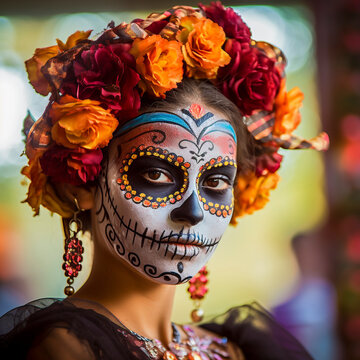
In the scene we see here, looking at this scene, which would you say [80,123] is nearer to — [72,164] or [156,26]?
[72,164]

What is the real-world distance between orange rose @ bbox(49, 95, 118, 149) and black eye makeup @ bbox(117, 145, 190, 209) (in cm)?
10

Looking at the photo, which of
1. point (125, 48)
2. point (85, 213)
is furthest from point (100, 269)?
point (125, 48)

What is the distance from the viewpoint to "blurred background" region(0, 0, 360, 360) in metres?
3.63

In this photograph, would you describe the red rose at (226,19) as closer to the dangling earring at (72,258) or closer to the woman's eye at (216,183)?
the woman's eye at (216,183)

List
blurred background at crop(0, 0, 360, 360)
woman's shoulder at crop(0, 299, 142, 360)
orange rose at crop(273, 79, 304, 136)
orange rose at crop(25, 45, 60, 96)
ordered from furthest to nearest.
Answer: blurred background at crop(0, 0, 360, 360)
orange rose at crop(273, 79, 304, 136)
orange rose at crop(25, 45, 60, 96)
woman's shoulder at crop(0, 299, 142, 360)

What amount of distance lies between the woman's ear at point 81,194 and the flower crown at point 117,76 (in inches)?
1.1

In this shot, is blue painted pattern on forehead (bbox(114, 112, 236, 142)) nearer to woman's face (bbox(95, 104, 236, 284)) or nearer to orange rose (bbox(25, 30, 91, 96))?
woman's face (bbox(95, 104, 236, 284))

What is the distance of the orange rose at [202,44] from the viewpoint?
4.91 ft

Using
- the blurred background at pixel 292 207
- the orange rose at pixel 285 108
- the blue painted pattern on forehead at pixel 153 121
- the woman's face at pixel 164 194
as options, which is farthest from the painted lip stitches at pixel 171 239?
the blurred background at pixel 292 207

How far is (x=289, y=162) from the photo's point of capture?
4238 millimetres

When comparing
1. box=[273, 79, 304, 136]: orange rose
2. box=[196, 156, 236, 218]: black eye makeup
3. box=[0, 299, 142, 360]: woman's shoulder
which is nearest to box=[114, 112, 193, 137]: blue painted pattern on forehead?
box=[196, 156, 236, 218]: black eye makeup

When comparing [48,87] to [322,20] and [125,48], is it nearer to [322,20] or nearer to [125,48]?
[125,48]

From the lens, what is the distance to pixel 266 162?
1813mm

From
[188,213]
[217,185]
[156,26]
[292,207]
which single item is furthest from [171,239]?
[292,207]
